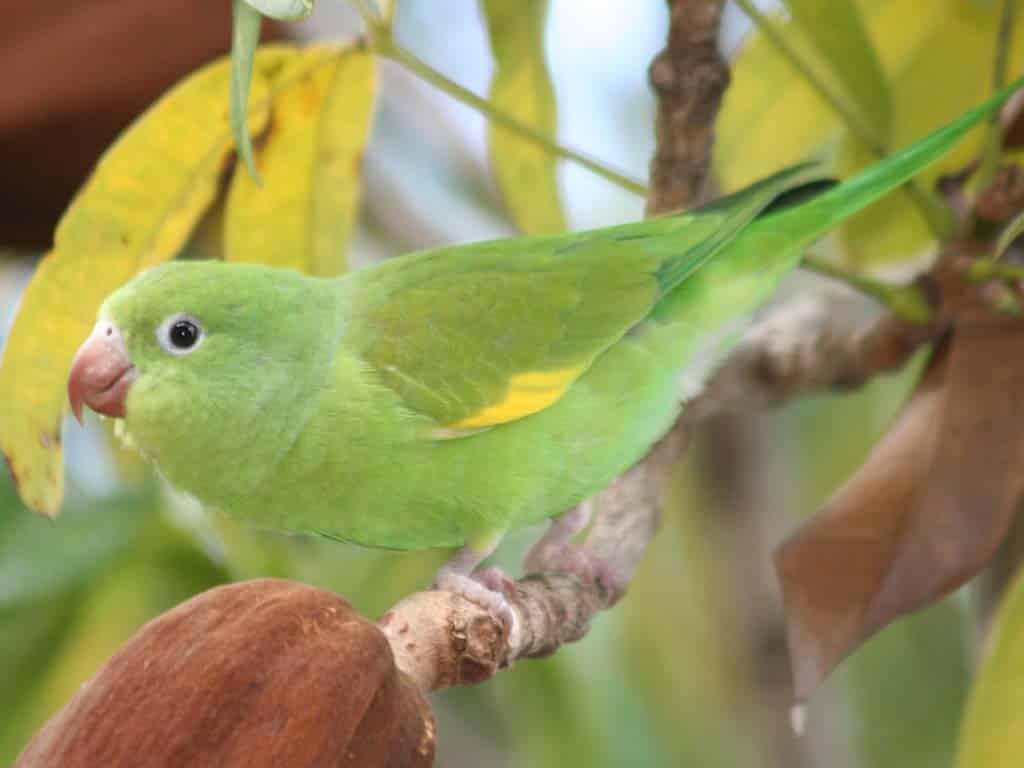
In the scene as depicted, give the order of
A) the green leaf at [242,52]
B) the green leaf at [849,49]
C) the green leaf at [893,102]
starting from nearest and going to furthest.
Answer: the green leaf at [242,52]
the green leaf at [849,49]
the green leaf at [893,102]

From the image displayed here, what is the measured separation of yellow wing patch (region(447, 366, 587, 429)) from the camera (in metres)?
0.91

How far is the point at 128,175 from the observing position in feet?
3.05

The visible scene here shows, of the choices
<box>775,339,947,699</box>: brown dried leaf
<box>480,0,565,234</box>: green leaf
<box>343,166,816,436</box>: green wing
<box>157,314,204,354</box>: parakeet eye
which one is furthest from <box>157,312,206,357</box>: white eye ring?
<box>775,339,947,699</box>: brown dried leaf

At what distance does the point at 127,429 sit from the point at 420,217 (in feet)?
2.33

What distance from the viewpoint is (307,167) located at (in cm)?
104

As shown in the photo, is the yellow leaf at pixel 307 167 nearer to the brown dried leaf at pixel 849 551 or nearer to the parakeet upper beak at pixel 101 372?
the parakeet upper beak at pixel 101 372

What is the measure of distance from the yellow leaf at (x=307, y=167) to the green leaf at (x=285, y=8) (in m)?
0.38

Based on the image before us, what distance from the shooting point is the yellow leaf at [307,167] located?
3.31ft

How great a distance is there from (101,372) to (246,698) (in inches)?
14.7

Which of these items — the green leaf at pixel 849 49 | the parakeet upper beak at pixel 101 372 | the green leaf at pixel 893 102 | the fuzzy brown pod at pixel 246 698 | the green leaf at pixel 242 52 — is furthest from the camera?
the green leaf at pixel 893 102

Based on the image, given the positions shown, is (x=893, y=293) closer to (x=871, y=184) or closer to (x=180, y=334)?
(x=871, y=184)

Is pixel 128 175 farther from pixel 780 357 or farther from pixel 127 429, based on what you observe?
pixel 780 357

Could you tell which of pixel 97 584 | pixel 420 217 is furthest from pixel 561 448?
pixel 420 217

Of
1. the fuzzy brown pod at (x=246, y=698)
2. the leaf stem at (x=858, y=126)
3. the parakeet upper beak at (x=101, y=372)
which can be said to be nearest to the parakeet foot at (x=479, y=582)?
the fuzzy brown pod at (x=246, y=698)
